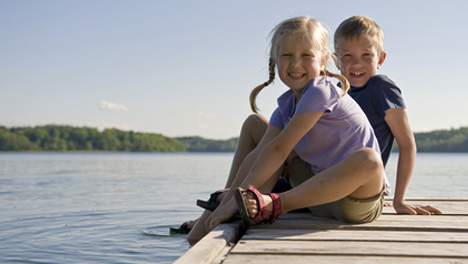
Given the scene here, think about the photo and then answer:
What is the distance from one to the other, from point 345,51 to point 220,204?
1370mm

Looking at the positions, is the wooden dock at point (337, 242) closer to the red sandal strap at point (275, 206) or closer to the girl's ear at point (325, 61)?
the red sandal strap at point (275, 206)

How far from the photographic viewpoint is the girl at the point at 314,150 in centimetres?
252

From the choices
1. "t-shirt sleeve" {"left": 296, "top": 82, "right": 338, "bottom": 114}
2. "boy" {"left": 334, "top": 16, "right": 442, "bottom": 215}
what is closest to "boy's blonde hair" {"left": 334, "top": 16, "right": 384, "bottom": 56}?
"boy" {"left": 334, "top": 16, "right": 442, "bottom": 215}

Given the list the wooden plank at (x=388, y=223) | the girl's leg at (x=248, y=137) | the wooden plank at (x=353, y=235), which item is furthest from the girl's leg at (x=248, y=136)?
the wooden plank at (x=353, y=235)

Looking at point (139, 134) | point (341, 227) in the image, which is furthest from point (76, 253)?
point (139, 134)

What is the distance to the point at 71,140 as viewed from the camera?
252 ft

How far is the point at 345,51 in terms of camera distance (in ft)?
11.4

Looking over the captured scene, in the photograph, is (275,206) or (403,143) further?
(403,143)

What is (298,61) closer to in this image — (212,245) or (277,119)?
(277,119)

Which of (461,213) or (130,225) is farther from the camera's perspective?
(130,225)

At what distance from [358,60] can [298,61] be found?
0.79 meters

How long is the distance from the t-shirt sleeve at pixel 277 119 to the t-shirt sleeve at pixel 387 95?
651 millimetres

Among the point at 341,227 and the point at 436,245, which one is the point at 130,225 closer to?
the point at 341,227

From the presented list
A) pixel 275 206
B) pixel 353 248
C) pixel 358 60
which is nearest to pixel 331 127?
pixel 275 206
